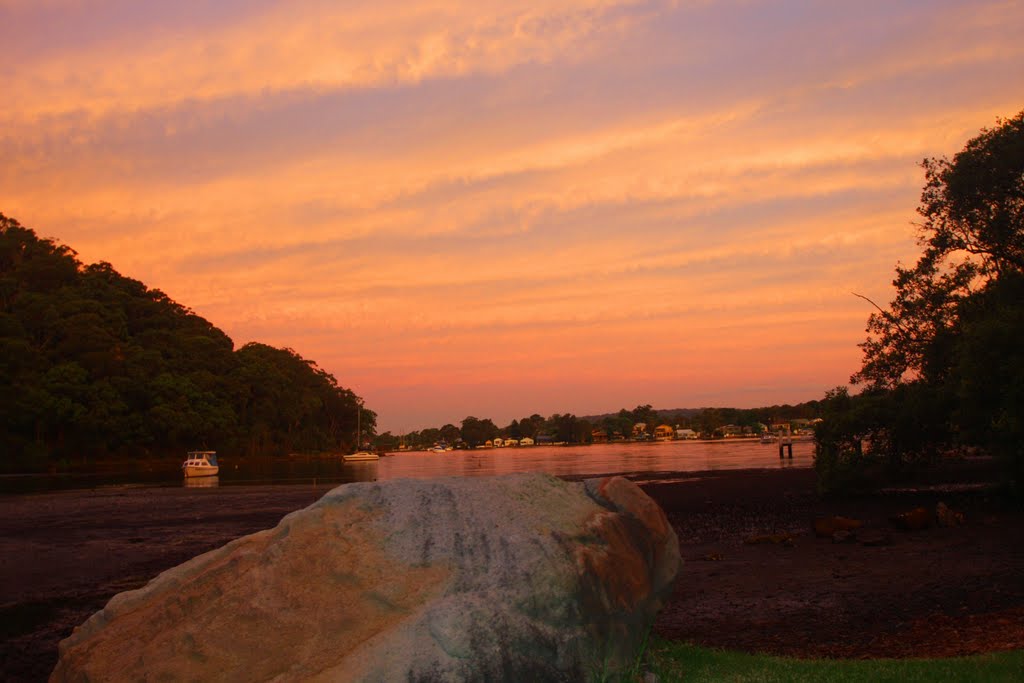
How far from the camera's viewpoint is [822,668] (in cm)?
935

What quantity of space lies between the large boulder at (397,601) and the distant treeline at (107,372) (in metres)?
78.2

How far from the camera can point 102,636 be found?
7.45 meters

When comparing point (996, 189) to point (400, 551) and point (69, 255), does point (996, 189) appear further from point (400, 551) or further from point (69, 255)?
point (69, 255)

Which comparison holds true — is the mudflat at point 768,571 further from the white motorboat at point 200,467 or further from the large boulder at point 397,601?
the white motorboat at point 200,467

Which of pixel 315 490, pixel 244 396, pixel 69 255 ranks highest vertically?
pixel 69 255

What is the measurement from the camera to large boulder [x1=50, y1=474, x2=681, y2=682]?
6.81 metres

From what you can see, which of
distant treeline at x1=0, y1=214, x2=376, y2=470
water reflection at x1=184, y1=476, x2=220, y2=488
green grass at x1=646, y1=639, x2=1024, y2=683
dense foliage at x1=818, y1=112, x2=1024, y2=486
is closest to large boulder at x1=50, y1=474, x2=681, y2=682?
green grass at x1=646, y1=639, x2=1024, y2=683

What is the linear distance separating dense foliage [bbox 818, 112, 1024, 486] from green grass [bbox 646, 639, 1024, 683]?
21.0m

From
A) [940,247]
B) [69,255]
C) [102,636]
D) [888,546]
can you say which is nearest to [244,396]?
[69,255]

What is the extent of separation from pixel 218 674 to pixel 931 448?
1330 inches

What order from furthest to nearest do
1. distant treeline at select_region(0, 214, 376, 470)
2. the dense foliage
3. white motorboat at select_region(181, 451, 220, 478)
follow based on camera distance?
distant treeline at select_region(0, 214, 376, 470)
white motorboat at select_region(181, 451, 220, 478)
the dense foliage

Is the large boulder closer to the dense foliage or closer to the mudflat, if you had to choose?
the mudflat

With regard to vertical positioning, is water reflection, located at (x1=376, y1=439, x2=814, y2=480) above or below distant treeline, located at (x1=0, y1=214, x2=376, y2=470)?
below

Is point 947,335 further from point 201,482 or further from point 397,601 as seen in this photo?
point 201,482
